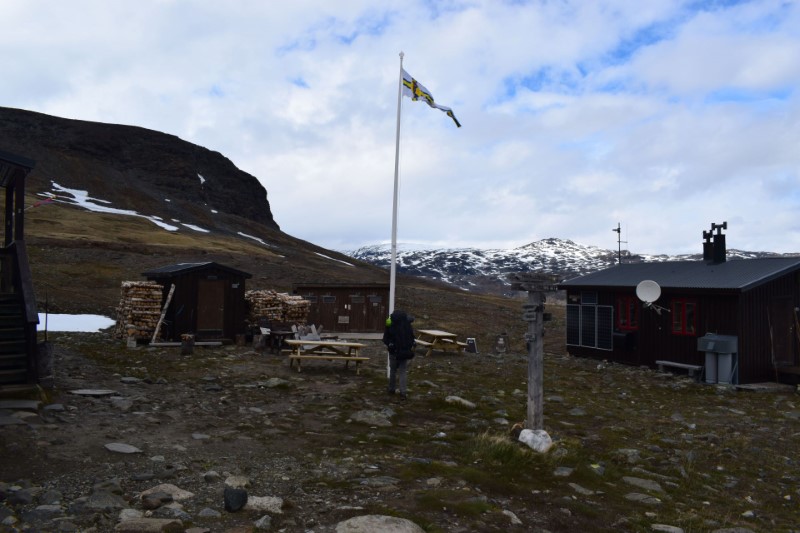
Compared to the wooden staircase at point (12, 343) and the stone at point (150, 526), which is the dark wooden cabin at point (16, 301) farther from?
the stone at point (150, 526)

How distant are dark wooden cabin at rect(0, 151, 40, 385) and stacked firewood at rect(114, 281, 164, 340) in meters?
7.16

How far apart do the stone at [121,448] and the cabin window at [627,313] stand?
19522mm

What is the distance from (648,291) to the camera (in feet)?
68.5

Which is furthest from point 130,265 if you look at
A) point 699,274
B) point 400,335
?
point 699,274

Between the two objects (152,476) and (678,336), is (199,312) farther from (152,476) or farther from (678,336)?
(678,336)

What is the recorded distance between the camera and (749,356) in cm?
1941

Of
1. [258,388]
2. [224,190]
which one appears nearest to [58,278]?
[258,388]

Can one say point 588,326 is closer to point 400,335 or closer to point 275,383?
point 400,335

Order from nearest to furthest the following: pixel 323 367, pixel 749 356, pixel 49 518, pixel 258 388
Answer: pixel 49 518
pixel 258 388
pixel 323 367
pixel 749 356

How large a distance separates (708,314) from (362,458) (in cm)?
1617

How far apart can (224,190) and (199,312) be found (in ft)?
371

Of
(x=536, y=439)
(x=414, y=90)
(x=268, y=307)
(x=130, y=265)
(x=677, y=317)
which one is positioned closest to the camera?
(x=536, y=439)

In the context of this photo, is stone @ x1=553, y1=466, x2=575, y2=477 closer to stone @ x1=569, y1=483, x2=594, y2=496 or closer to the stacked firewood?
stone @ x1=569, y1=483, x2=594, y2=496

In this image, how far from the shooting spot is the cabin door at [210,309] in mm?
21781
